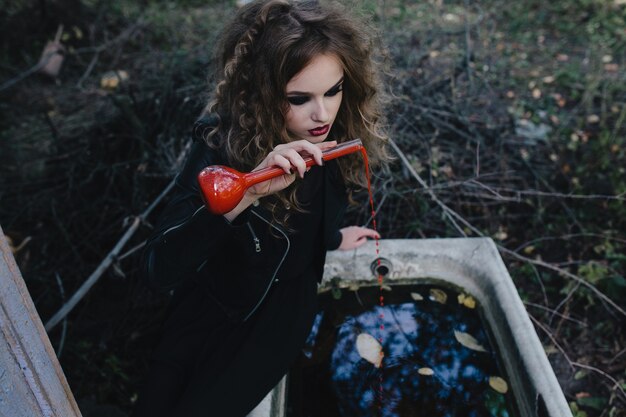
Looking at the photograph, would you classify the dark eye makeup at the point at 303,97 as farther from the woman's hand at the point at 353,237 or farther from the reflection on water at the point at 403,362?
the reflection on water at the point at 403,362

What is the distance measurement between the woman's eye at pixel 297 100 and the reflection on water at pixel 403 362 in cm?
95

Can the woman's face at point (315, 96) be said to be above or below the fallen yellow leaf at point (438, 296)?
above

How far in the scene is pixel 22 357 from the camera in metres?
0.84

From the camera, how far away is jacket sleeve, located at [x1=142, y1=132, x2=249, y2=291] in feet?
4.57

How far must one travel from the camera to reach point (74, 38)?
4730 mm

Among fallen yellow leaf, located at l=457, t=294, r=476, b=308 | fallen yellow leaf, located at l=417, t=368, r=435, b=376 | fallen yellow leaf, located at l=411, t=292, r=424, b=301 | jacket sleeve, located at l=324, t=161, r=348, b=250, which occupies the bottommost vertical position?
fallen yellow leaf, located at l=417, t=368, r=435, b=376

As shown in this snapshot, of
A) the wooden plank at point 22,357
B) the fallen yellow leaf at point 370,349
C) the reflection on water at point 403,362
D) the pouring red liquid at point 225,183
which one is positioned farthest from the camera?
the fallen yellow leaf at point 370,349

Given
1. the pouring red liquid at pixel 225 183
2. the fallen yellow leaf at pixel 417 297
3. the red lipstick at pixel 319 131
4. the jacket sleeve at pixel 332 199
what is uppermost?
the pouring red liquid at pixel 225 183

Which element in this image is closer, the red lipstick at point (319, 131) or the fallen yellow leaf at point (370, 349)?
the red lipstick at point (319, 131)

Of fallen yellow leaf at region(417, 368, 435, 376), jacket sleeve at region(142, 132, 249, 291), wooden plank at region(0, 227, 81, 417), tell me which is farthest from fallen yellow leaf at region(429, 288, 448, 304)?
wooden plank at region(0, 227, 81, 417)

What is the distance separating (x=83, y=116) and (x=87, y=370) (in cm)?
224

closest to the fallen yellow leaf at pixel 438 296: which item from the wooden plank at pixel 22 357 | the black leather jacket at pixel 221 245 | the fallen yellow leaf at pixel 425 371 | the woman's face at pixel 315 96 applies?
the fallen yellow leaf at pixel 425 371

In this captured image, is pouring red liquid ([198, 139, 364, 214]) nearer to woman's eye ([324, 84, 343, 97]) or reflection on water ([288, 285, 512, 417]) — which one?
woman's eye ([324, 84, 343, 97])

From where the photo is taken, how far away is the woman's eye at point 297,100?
1.48 meters
